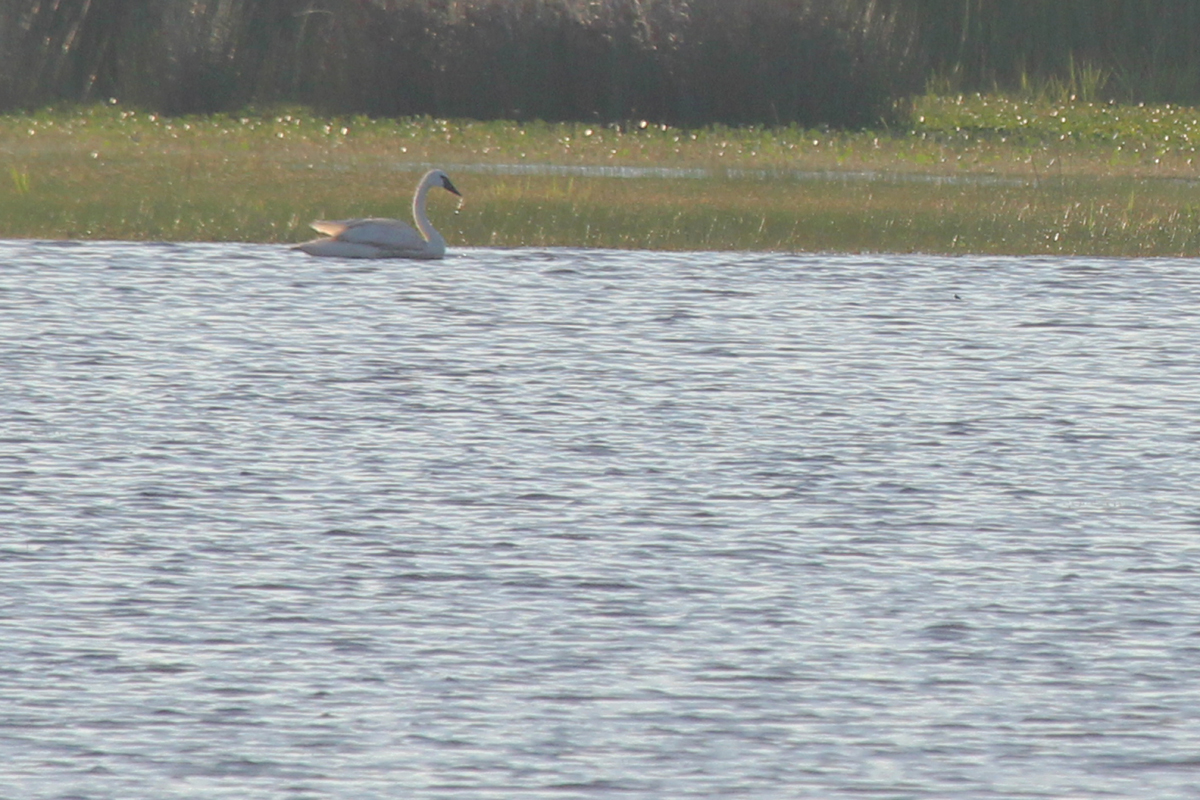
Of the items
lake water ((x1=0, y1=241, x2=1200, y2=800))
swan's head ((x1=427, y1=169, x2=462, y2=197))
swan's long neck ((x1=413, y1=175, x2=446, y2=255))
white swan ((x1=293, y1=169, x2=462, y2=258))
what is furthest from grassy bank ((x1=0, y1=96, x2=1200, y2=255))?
lake water ((x1=0, y1=241, x2=1200, y2=800))

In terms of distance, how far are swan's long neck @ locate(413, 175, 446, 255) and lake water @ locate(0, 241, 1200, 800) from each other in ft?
8.91

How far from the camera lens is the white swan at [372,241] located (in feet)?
70.1

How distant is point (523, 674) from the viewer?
26.9 feet

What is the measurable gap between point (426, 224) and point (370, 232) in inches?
27.8

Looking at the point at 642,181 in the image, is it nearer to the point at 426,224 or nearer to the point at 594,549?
the point at 426,224

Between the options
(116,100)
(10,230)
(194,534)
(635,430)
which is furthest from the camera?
(116,100)

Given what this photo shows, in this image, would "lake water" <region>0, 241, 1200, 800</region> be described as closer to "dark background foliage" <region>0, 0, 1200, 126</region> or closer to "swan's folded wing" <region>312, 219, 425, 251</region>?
"swan's folded wing" <region>312, 219, 425, 251</region>

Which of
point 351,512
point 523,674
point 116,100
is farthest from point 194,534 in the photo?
point 116,100

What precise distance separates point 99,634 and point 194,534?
1838 mm

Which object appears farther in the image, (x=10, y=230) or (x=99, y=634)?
(x=10, y=230)

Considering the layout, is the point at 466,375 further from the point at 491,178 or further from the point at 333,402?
the point at 491,178

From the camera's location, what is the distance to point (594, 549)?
10.2 m

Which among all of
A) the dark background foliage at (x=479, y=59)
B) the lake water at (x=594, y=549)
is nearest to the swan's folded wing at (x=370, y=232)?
the lake water at (x=594, y=549)

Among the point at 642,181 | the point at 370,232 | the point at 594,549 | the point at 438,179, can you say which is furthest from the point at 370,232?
the point at 594,549
